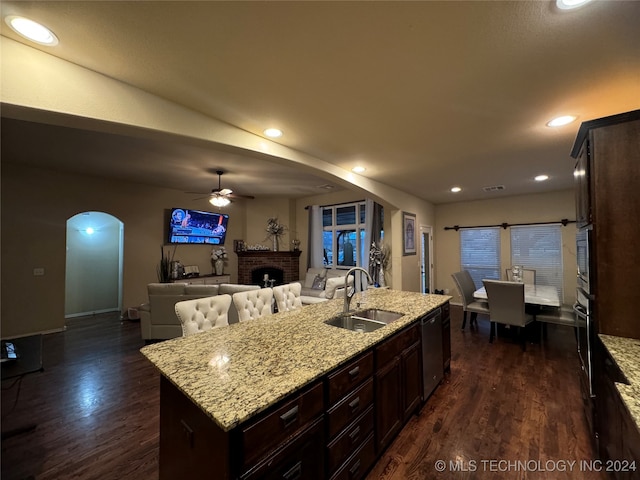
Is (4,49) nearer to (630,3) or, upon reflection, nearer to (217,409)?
(217,409)

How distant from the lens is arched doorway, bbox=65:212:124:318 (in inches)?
219

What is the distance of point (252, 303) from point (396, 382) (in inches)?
56.0

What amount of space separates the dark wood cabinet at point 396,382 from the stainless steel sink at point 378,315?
0.70 feet

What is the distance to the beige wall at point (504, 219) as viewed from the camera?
5.01m

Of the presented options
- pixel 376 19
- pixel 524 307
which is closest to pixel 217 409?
pixel 376 19

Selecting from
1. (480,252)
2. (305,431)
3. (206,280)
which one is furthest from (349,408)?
(480,252)

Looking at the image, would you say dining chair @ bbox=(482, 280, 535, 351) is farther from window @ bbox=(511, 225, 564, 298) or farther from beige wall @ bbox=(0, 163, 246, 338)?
beige wall @ bbox=(0, 163, 246, 338)

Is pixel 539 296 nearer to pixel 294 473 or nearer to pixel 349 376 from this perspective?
pixel 349 376

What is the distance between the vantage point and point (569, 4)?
113 centimetres

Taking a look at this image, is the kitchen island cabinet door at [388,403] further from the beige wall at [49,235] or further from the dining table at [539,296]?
the beige wall at [49,235]

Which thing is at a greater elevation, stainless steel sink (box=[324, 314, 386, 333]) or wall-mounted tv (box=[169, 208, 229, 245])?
wall-mounted tv (box=[169, 208, 229, 245])

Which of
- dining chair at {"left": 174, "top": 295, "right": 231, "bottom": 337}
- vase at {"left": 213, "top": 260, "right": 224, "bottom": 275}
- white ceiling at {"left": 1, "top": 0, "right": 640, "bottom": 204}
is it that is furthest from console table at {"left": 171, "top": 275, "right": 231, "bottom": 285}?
dining chair at {"left": 174, "top": 295, "right": 231, "bottom": 337}

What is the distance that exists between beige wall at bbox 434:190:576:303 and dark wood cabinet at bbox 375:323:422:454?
190 inches

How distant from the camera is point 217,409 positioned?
950 millimetres
